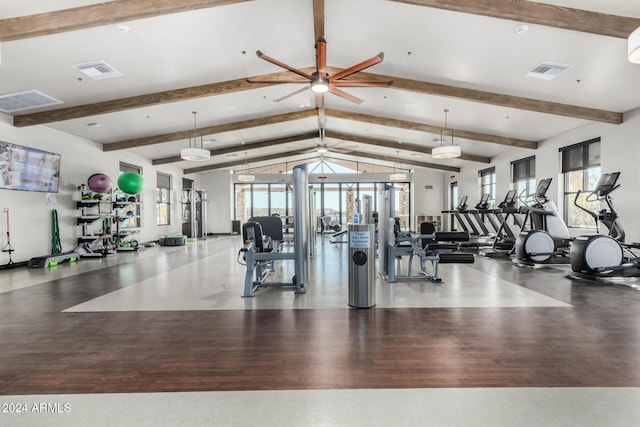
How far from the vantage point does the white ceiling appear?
4395 millimetres

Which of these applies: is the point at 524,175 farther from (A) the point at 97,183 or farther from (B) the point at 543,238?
(A) the point at 97,183

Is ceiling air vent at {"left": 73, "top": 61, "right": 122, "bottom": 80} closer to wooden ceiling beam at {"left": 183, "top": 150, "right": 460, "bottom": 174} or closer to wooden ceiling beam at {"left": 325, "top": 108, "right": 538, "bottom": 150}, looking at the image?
wooden ceiling beam at {"left": 325, "top": 108, "right": 538, "bottom": 150}

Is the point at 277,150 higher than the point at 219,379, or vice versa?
the point at 277,150

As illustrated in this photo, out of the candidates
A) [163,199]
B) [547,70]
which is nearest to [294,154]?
[163,199]

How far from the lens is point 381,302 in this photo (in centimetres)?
409

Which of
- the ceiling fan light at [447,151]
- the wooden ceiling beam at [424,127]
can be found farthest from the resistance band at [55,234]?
the ceiling fan light at [447,151]

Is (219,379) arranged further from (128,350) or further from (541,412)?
(541,412)

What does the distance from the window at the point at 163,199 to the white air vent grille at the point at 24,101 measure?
20.5ft

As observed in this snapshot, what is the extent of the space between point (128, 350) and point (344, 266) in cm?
452

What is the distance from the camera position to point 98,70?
5.21m

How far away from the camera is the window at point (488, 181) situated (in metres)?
12.5

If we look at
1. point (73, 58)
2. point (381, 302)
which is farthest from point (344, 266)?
point (73, 58)

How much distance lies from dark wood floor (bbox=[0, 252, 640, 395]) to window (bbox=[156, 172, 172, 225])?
8886 mm

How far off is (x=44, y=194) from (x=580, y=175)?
40.3 ft
